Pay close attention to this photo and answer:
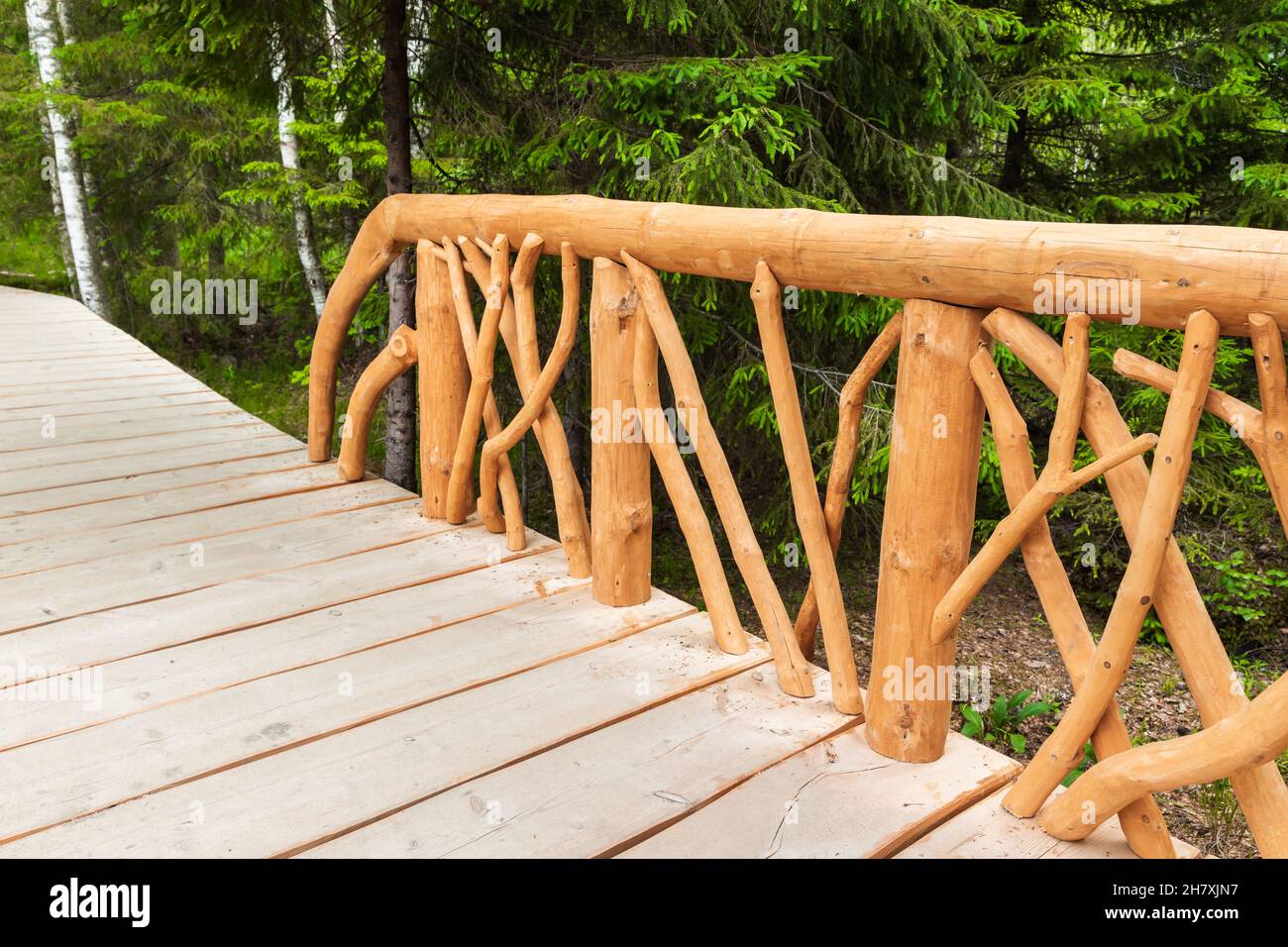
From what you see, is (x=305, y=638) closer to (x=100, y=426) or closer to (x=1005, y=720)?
(x=100, y=426)

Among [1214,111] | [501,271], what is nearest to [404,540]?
[501,271]

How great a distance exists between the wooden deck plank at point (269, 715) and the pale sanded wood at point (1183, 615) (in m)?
1.14

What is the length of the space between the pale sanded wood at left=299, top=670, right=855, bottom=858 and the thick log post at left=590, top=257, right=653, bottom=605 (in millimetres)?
529

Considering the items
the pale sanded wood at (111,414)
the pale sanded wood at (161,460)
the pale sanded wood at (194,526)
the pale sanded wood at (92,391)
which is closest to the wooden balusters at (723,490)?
the pale sanded wood at (194,526)

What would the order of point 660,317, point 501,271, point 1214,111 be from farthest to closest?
1. point 1214,111
2. point 501,271
3. point 660,317

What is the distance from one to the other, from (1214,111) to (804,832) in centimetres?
625

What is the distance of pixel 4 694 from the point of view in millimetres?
2387

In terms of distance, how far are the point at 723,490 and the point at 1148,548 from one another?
1082mm

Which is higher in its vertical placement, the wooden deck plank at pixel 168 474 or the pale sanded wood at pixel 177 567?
the wooden deck plank at pixel 168 474

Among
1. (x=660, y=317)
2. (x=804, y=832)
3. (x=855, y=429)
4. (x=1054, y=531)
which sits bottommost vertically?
(x=1054, y=531)

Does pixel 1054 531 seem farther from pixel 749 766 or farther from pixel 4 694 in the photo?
pixel 4 694

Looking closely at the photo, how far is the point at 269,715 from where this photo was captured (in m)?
2.32

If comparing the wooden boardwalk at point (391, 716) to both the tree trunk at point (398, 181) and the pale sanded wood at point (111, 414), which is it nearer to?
the pale sanded wood at point (111, 414)

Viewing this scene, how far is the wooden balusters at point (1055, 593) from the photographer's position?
5.90ft
